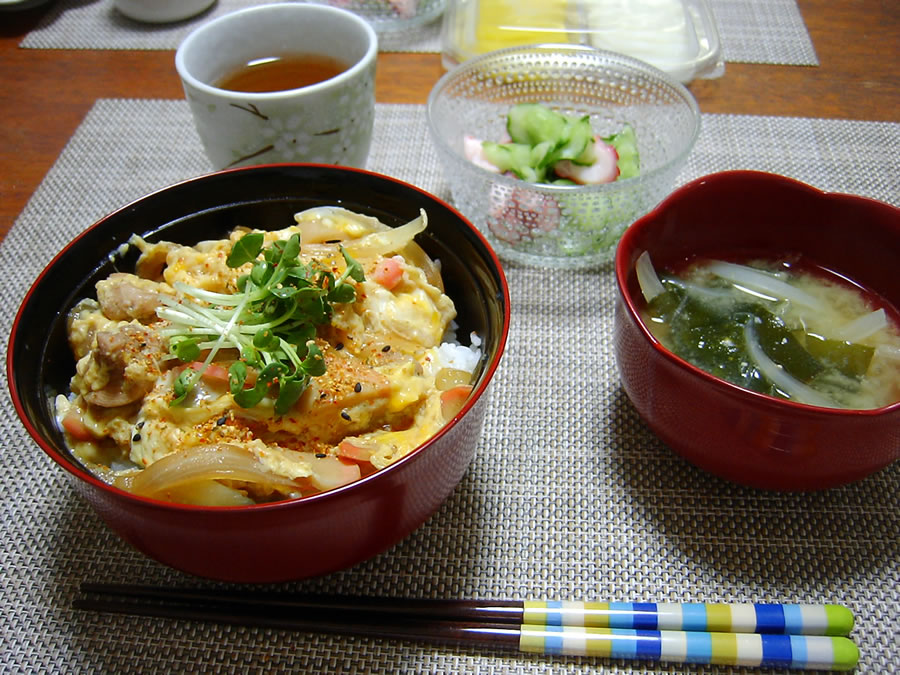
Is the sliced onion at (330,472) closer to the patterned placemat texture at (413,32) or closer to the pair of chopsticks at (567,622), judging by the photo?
the pair of chopsticks at (567,622)

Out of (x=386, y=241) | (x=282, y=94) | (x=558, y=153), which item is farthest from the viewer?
(x=558, y=153)

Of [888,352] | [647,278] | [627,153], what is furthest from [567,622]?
[627,153]

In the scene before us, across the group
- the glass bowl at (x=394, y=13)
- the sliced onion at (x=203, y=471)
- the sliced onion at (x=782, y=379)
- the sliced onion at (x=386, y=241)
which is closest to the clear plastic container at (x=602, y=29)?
the glass bowl at (x=394, y=13)

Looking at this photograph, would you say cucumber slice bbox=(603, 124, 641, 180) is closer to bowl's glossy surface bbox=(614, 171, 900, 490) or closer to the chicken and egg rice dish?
bowl's glossy surface bbox=(614, 171, 900, 490)

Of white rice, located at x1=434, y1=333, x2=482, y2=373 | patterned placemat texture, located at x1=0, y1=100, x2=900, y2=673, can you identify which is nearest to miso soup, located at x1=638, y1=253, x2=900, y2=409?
patterned placemat texture, located at x1=0, y1=100, x2=900, y2=673

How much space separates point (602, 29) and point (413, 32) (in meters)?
0.71

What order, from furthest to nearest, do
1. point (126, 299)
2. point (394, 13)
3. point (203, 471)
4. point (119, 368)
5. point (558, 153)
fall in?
point (394, 13)
point (558, 153)
point (126, 299)
point (119, 368)
point (203, 471)

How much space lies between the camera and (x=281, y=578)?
111 centimetres

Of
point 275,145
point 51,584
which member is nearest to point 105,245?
point 275,145

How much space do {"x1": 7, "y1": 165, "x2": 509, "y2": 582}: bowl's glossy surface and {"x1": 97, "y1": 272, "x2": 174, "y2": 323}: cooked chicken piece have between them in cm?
7

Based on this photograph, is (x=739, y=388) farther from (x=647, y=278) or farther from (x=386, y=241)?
(x=386, y=241)

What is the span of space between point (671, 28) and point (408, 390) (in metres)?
1.95

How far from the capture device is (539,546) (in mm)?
1280

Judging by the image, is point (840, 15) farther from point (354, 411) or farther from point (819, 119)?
point (354, 411)
